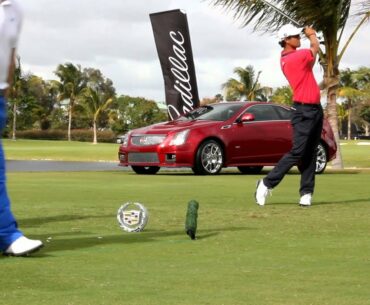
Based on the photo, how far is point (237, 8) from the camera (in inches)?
948

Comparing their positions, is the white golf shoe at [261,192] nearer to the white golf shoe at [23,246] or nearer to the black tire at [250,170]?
the white golf shoe at [23,246]

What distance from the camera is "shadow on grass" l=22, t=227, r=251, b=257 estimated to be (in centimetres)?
611

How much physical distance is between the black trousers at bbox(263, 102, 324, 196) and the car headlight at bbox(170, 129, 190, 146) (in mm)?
7136

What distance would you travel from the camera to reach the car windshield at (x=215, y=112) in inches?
699

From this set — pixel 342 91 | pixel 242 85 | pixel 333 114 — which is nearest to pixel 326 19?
pixel 333 114

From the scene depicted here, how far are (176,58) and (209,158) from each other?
5683mm

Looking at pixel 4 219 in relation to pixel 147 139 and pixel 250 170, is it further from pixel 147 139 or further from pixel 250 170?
pixel 250 170

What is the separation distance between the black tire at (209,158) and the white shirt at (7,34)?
11.7 m

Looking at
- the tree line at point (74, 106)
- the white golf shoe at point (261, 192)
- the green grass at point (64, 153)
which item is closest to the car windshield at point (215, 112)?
the white golf shoe at point (261, 192)

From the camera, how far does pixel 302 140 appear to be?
987 centimetres

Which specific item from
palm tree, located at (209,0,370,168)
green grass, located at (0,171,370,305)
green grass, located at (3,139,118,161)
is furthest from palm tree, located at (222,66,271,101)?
green grass, located at (0,171,370,305)

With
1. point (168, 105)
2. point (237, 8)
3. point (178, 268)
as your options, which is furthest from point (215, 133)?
point (178, 268)

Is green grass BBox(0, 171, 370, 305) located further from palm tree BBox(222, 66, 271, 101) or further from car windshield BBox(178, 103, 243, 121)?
palm tree BBox(222, 66, 271, 101)

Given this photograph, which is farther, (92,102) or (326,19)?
(92,102)
